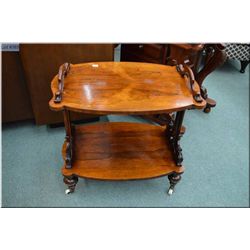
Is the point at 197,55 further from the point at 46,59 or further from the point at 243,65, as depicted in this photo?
the point at 243,65

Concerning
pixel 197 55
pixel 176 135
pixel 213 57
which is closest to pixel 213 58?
pixel 213 57

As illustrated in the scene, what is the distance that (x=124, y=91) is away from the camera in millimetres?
875

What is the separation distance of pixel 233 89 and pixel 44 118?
69.0 inches

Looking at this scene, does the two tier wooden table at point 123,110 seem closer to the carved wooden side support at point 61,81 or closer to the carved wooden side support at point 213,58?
the carved wooden side support at point 61,81

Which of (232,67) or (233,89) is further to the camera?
(232,67)

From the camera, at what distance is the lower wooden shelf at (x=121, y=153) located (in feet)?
3.49

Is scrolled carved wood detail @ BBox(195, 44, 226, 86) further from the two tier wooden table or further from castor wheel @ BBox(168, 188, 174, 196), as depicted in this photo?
castor wheel @ BBox(168, 188, 174, 196)

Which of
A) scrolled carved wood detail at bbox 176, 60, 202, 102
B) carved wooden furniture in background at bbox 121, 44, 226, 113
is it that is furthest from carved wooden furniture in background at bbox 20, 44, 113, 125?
scrolled carved wood detail at bbox 176, 60, 202, 102

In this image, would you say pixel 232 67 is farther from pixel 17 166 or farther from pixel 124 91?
pixel 17 166

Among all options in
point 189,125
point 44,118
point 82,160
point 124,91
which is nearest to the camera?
point 124,91

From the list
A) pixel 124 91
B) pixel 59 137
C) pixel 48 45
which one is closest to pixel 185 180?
pixel 124 91

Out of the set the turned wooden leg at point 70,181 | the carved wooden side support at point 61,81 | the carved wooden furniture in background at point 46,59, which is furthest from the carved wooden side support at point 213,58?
the turned wooden leg at point 70,181

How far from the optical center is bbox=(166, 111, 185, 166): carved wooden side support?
1.10m

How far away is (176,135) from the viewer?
3.83ft
